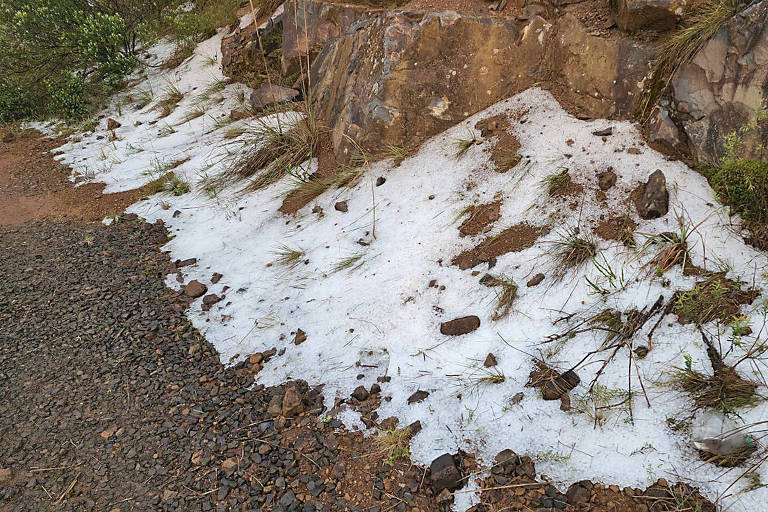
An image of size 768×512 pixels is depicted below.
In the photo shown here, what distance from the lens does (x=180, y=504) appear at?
2291 mm

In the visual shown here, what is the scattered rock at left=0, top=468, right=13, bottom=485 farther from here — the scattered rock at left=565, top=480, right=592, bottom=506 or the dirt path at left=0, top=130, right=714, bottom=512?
the scattered rock at left=565, top=480, right=592, bottom=506

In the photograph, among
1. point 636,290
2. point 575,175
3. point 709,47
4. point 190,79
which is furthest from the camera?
point 190,79

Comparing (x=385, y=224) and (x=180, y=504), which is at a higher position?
(x=385, y=224)

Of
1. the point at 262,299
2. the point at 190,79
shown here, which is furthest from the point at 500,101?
the point at 190,79

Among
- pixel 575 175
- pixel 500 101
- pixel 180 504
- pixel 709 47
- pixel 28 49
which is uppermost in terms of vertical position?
pixel 28 49

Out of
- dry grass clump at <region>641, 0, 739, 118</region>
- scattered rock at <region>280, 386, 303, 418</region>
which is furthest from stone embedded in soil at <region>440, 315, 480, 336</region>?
dry grass clump at <region>641, 0, 739, 118</region>

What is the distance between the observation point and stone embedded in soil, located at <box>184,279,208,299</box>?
384 cm

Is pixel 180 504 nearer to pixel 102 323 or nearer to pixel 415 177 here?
pixel 102 323

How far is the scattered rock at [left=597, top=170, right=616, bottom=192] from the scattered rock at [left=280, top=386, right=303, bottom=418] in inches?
89.2

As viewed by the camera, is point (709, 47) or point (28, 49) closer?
point (709, 47)

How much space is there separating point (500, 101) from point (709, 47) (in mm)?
1558

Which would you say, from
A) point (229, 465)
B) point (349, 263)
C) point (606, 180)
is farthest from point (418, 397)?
point (606, 180)

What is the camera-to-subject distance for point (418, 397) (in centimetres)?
255

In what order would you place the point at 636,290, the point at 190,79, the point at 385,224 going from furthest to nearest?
the point at 190,79, the point at 385,224, the point at 636,290
